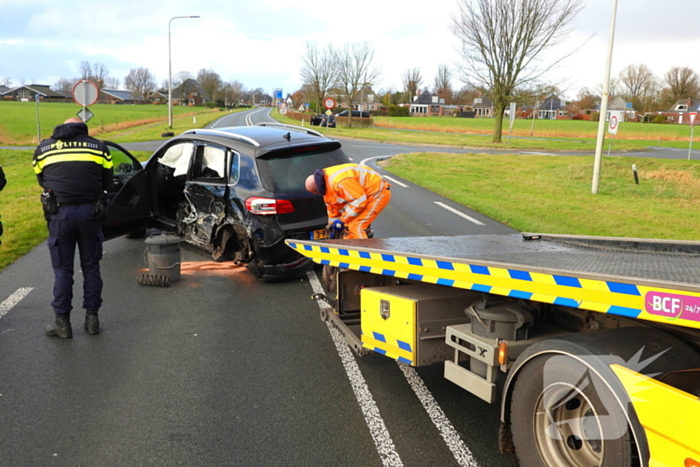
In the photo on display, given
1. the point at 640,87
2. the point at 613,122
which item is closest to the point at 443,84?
the point at 640,87

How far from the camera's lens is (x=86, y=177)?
541 cm

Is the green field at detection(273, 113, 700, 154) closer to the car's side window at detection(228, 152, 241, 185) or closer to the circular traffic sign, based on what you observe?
the circular traffic sign

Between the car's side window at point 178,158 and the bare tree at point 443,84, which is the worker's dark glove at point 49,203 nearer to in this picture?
the car's side window at point 178,158

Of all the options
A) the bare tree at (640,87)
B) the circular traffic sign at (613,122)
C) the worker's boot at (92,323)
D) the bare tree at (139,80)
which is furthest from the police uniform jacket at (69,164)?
the bare tree at (139,80)

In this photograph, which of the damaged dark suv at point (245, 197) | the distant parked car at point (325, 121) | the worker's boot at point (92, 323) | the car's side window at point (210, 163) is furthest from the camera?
the distant parked car at point (325, 121)

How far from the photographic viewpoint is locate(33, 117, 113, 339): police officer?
5336mm

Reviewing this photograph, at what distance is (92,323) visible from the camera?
5.53 metres

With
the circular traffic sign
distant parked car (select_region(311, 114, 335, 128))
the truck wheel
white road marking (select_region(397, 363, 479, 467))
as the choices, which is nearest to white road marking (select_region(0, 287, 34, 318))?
white road marking (select_region(397, 363, 479, 467))

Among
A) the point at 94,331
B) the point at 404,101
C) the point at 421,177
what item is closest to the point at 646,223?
the point at 421,177

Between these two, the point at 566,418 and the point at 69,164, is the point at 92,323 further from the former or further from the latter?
the point at 566,418

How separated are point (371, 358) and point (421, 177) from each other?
14.3 m

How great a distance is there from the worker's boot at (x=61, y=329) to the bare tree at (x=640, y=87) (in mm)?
114843

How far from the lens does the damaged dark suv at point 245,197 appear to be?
6883 mm

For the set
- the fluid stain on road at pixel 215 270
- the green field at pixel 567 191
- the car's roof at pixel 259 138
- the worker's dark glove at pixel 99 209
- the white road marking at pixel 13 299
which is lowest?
the white road marking at pixel 13 299
